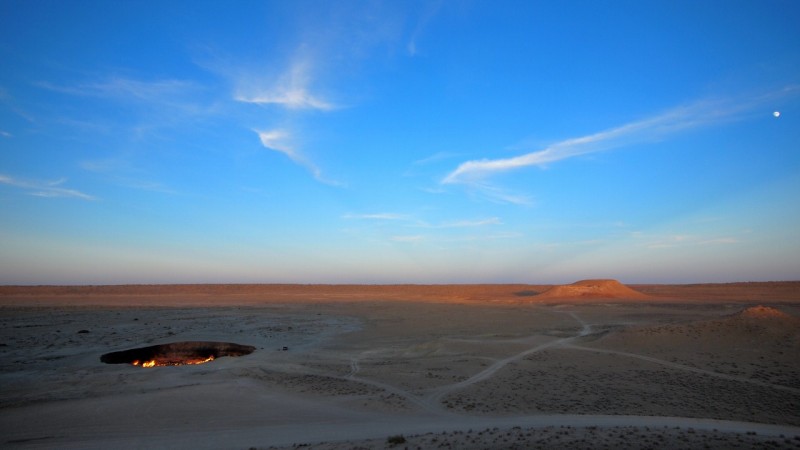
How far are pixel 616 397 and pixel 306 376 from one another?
10005 millimetres

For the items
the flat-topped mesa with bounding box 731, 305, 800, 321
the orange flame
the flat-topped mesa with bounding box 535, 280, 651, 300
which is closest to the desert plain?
the flat-topped mesa with bounding box 731, 305, 800, 321

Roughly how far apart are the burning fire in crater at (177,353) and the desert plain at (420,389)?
3.56 ft

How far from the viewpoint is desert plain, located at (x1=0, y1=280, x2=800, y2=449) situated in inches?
362

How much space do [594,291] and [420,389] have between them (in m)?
48.1

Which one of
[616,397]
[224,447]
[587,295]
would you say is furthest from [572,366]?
[587,295]

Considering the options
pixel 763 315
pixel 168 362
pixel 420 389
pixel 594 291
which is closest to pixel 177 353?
pixel 168 362

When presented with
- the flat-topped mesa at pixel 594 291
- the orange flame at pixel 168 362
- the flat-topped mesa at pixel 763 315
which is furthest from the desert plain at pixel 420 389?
the flat-topped mesa at pixel 594 291

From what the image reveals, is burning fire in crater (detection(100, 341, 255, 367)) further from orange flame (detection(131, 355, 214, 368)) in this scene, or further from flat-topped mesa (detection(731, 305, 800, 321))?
flat-topped mesa (detection(731, 305, 800, 321))

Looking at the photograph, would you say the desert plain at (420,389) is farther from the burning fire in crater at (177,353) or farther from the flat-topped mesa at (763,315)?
the burning fire in crater at (177,353)

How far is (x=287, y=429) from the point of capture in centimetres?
1007

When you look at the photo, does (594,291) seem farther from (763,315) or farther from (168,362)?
(168,362)

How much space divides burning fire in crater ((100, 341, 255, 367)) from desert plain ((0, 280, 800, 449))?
1086 mm

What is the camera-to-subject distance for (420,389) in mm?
13648

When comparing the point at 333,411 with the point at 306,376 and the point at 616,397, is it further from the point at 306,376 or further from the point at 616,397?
the point at 616,397
